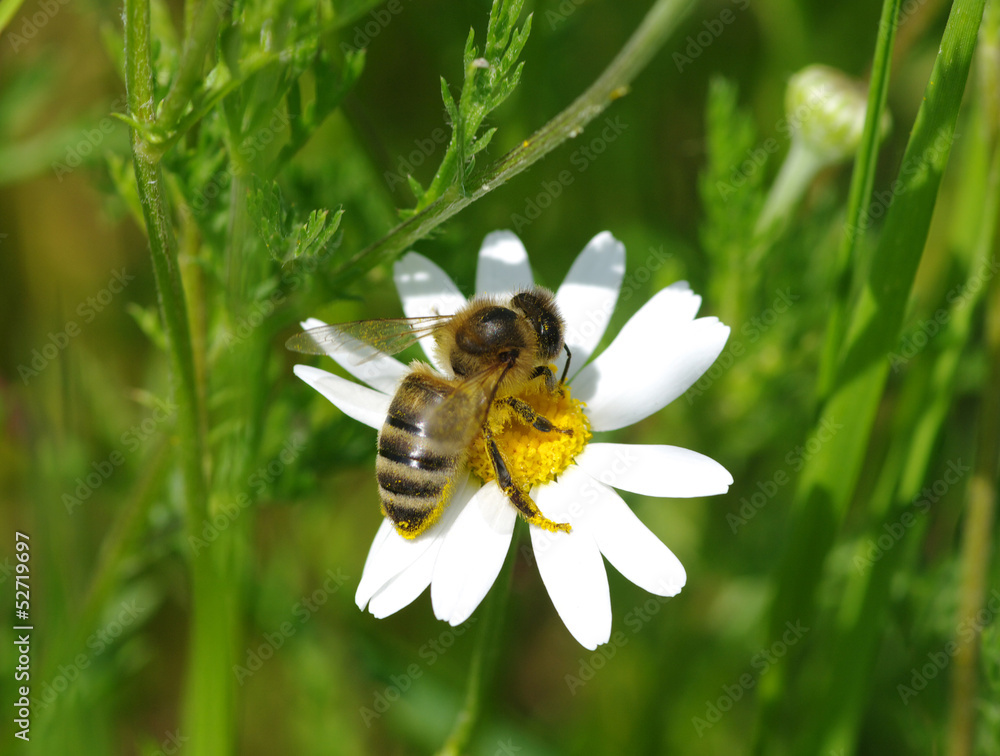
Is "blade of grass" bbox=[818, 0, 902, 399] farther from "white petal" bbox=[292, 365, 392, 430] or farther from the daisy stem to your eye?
"white petal" bbox=[292, 365, 392, 430]

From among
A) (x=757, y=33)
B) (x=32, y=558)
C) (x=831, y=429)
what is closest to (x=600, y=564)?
(x=831, y=429)

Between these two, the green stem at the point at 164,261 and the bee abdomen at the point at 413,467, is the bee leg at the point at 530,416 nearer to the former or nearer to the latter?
the bee abdomen at the point at 413,467

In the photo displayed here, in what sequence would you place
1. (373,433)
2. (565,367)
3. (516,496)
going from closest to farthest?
(516,496)
(565,367)
(373,433)

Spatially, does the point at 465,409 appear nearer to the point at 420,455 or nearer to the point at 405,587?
the point at 420,455

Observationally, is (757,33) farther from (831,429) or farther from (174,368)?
(174,368)

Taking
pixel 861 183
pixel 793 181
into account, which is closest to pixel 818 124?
pixel 793 181

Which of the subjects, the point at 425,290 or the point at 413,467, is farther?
the point at 425,290

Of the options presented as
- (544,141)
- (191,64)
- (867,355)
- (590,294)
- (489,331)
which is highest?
(191,64)
